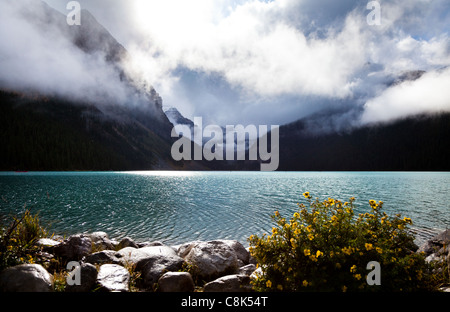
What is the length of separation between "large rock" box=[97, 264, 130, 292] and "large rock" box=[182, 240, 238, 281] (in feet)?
9.42

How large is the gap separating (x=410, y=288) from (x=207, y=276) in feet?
21.9

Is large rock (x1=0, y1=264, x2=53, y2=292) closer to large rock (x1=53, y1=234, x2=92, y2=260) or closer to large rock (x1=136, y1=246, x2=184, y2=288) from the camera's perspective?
large rock (x1=136, y1=246, x2=184, y2=288)

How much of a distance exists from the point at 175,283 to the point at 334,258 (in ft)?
17.0

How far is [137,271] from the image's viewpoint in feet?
31.1

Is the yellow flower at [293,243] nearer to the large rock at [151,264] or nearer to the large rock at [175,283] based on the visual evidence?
the large rock at [175,283]

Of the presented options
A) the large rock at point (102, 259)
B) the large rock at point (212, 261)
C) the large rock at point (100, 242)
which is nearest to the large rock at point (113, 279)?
the large rock at point (102, 259)

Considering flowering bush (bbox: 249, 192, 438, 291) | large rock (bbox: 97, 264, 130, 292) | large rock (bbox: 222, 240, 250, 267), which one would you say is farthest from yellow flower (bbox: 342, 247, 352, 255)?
large rock (bbox: 222, 240, 250, 267)

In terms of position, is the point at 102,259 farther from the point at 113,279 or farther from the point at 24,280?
the point at 24,280

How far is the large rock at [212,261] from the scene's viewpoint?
945 centimetres

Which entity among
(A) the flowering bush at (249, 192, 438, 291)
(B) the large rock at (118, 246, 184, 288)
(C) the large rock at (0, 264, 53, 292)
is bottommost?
(B) the large rock at (118, 246, 184, 288)

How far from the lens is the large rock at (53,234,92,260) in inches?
428

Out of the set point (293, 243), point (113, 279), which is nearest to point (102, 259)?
point (113, 279)
